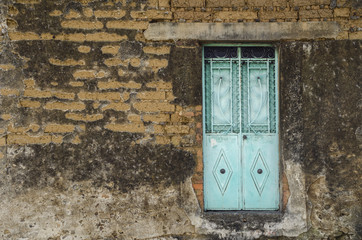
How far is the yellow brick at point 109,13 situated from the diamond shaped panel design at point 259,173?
2114 mm

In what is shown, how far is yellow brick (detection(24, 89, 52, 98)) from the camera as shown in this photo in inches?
Result: 139

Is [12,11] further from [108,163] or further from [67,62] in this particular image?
[108,163]

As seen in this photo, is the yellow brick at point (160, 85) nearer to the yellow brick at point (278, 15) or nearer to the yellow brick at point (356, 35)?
the yellow brick at point (278, 15)

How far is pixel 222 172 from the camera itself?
372 centimetres

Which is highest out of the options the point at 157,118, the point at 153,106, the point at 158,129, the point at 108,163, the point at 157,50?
the point at 157,50

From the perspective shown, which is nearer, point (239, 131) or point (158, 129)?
point (158, 129)

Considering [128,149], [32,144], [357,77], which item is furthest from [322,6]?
[32,144]

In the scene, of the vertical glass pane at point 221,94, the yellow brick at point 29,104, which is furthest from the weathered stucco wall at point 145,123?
the vertical glass pane at point 221,94

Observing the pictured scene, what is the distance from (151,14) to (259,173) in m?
2.08

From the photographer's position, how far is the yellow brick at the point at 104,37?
3.55 meters

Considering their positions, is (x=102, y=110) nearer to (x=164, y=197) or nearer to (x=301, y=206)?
(x=164, y=197)

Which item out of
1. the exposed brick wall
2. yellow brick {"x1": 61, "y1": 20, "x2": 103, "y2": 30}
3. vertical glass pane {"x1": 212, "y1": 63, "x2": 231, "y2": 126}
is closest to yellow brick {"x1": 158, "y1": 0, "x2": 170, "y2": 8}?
the exposed brick wall

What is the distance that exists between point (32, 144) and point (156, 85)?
1437 mm

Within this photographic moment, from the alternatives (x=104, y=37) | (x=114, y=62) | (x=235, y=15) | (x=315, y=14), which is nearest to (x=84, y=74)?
(x=114, y=62)
